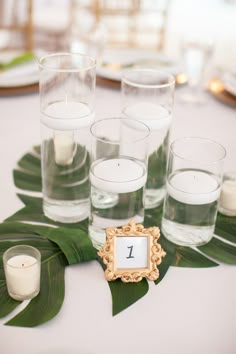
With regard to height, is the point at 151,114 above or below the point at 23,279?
above

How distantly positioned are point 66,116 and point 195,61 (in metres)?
0.77

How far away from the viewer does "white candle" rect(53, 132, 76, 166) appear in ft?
3.50

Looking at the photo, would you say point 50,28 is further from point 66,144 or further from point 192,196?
point 192,196

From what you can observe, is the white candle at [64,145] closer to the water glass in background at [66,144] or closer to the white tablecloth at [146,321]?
the water glass in background at [66,144]

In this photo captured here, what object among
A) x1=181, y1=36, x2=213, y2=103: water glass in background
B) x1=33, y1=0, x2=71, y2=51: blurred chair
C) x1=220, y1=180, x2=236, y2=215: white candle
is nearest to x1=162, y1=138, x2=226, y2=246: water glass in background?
x1=220, y1=180, x2=236, y2=215: white candle

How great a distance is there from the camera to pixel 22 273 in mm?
848

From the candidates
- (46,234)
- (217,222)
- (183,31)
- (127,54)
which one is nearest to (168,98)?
(217,222)

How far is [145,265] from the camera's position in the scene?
36.9 inches

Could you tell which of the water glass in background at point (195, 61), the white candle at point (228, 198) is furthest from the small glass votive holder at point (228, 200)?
the water glass in background at point (195, 61)

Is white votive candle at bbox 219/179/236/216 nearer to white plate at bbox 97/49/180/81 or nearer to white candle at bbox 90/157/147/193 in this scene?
white candle at bbox 90/157/147/193

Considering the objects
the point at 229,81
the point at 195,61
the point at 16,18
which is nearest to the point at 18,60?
the point at 195,61

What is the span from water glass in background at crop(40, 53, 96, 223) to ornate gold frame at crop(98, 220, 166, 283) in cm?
19

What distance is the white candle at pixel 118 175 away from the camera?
0.95 meters

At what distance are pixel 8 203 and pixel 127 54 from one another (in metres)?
1.02
